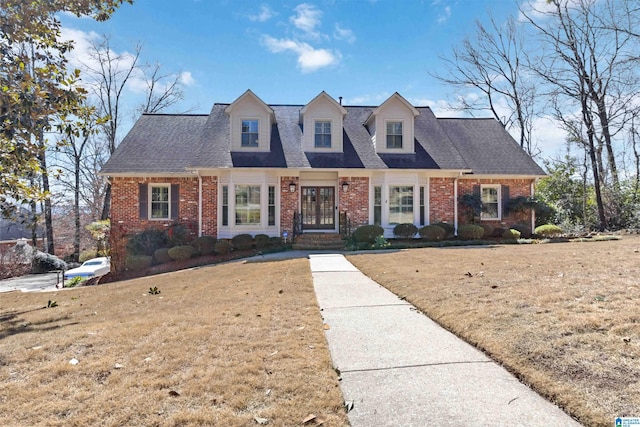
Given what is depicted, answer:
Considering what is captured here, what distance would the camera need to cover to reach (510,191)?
686 inches

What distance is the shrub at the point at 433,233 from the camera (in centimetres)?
1549

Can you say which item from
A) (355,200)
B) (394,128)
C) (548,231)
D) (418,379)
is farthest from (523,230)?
(418,379)

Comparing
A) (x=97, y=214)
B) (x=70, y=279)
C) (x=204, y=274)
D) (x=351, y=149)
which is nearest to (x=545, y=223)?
(x=351, y=149)

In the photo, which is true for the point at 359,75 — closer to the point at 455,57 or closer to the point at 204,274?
the point at 204,274

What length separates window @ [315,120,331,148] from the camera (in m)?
17.0

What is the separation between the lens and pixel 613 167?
22.3 metres

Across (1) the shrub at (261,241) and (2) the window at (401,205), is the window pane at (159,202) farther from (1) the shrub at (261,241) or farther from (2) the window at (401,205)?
(2) the window at (401,205)

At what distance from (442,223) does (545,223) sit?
6326mm

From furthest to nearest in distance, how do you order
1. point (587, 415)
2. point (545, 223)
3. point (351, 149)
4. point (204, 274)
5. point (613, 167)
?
point (613, 167) < point (545, 223) < point (351, 149) < point (204, 274) < point (587, 415)

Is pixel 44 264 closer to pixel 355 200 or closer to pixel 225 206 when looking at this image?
pixel 225 206

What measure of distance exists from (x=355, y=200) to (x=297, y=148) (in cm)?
365

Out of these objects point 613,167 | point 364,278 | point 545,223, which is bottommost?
point 364,278

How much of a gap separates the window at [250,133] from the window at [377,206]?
585cm

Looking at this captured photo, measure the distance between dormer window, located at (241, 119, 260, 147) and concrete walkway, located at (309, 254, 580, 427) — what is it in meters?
12.5
